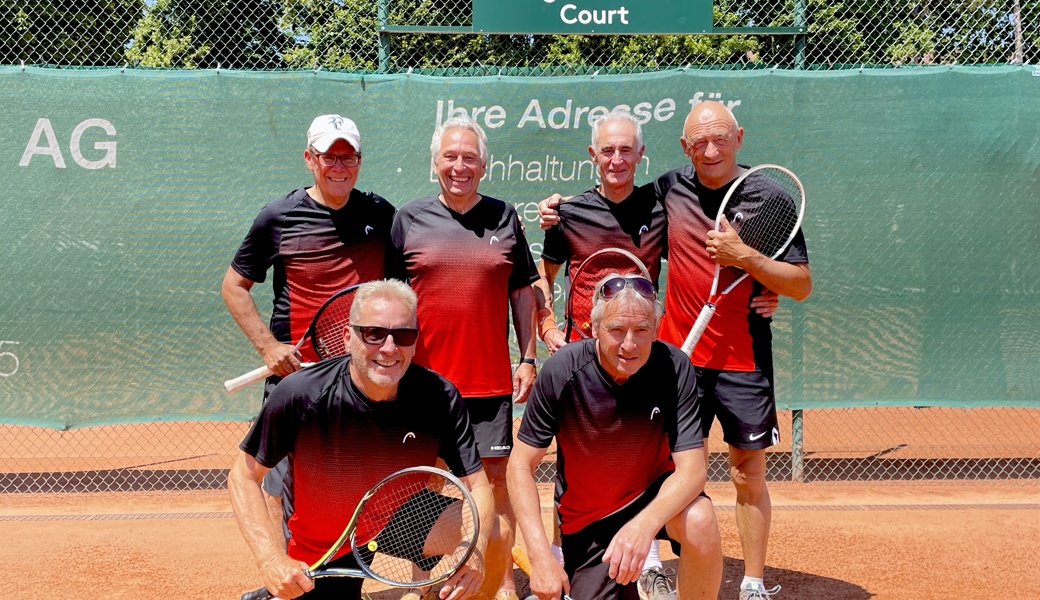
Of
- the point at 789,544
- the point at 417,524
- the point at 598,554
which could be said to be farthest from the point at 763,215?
the point at 789,544

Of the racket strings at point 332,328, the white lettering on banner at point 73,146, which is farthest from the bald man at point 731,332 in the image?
the white lettering on banner at point 73,146

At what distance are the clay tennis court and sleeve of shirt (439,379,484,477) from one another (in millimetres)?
1641

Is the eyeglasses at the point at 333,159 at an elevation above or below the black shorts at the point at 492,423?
above

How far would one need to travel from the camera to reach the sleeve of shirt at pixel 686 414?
3.33m

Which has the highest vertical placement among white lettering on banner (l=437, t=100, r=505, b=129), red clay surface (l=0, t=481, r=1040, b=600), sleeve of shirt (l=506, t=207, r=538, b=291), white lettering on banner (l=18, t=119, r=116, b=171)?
white lettering on banner (l=437, t=100, r=505, b=129)

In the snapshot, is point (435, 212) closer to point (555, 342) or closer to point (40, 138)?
point (555, 342)

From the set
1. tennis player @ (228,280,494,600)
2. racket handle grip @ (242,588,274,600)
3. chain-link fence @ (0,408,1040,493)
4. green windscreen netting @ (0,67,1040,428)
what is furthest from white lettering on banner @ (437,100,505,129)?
racket handle grip @ (242,588,274,600)

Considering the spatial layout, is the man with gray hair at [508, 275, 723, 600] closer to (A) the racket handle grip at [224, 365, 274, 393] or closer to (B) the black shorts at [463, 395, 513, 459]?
(B) the black shorts at [463, 395, 513, 459]

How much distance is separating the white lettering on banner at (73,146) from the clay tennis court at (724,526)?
2.03m

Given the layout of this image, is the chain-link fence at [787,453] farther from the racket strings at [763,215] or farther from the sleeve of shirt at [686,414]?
the sleeve of shirt at [686,414]

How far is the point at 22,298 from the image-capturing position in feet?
19.1

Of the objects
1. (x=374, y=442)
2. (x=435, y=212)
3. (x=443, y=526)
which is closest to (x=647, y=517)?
(x=443, y=526)

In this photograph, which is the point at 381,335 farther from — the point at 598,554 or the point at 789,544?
the point at 789,544

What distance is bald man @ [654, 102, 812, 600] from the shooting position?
4016 mm
